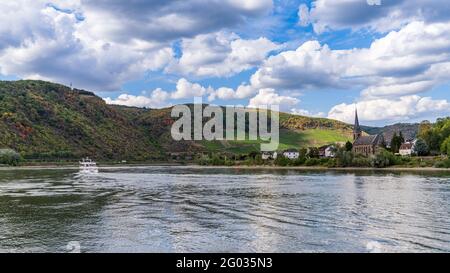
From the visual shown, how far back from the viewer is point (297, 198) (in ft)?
144

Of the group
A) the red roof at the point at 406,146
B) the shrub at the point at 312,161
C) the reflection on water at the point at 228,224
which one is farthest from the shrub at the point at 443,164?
Result: the reflection on water at the point at 228,224

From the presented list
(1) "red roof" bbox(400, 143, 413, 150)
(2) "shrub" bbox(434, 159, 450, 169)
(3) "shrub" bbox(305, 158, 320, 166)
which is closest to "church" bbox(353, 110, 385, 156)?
(1) "red roof" bbox(400, 143, 413, 150)

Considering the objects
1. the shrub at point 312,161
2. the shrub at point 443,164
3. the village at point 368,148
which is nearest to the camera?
the shrub at point 443,164

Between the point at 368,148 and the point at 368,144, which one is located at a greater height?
the point at 368,144

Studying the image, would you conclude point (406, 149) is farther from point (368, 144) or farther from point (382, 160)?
point (382, 160)

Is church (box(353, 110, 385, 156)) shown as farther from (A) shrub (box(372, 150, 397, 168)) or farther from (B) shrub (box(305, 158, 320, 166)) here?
(A) shrub (box(372, 150, 397, 168))

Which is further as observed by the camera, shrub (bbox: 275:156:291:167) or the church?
the church

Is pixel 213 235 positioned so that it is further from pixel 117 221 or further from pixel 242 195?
pixel 242 195

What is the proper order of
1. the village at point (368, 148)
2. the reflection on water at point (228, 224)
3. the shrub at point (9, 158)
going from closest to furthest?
the reflection on water at point (228, 224), the village at point (368, 148), the shrub at point (9, 158)

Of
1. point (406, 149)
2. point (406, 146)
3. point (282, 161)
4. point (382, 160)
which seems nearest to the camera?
point (382, 160)

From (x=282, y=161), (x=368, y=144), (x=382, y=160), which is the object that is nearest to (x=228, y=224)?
(x=382, y=160)

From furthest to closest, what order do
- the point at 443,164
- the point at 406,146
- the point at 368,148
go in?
the point at 368,148, the point at 406,146, the point at 443,164

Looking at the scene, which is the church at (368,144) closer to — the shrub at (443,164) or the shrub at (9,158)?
the shrub at (443,164)
